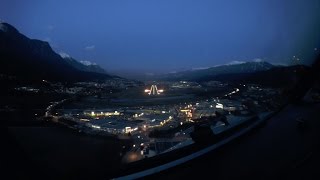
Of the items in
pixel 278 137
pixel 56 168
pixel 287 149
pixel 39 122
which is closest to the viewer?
pixel 287 149

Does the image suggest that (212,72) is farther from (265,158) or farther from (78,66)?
(265,158)

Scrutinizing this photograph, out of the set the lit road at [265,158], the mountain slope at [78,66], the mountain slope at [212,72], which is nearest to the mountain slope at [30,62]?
the mountain slope at [78,66]

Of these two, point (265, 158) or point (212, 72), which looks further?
point (212, 72)

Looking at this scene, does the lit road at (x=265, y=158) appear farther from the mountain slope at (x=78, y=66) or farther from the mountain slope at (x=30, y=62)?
the mountain slope at (x=78, y=66)

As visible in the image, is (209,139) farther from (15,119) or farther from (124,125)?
(15,119)

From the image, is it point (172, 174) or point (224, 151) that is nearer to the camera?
point (172, 174)

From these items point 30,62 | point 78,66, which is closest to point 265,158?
point 30,62

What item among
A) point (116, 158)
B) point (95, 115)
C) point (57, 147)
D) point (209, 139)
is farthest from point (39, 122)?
point (209, 139)
